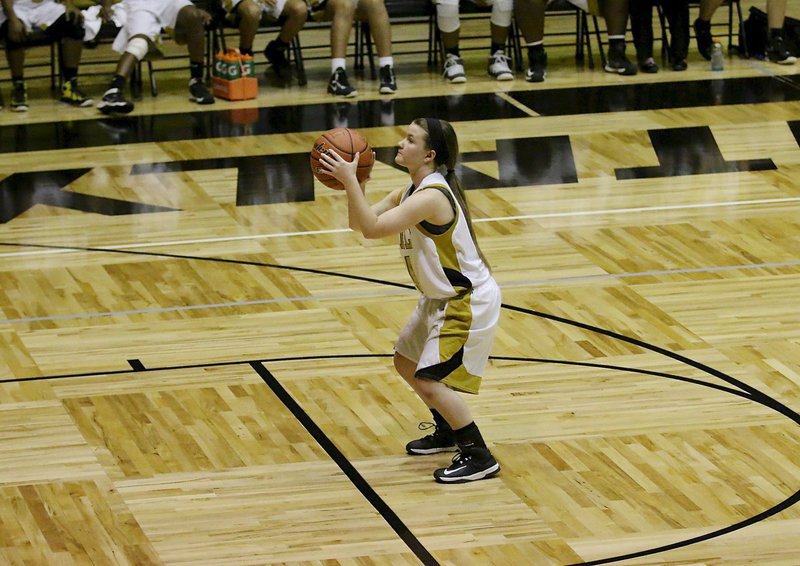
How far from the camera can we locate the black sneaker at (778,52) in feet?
36.6

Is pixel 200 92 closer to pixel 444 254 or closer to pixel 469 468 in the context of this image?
pixel 444 254

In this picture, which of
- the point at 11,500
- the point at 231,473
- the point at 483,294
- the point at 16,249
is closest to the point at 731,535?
the point at 483,294

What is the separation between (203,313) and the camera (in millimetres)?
6402

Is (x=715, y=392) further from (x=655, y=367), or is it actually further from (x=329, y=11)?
(x=329, y=11)

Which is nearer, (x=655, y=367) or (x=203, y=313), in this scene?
(x=655, y=367)

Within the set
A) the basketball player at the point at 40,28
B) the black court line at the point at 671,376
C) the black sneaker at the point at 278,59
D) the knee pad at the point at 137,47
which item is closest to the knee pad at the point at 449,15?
the black sneaker at the point at 278,59

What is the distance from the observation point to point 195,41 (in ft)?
34.4

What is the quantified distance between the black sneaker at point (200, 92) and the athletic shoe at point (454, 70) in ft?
6.18

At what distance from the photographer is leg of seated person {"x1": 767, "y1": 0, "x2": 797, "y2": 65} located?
11109 millimetres

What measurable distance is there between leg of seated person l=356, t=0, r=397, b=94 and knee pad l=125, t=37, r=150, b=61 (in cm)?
171

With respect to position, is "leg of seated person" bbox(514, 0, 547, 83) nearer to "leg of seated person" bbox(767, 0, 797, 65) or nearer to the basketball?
"leg of seated person" bbox(767, 0, 797, 65)

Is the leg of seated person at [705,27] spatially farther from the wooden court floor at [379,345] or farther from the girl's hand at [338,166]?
the girl's hand at [338,166]

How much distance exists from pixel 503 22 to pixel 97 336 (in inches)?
226

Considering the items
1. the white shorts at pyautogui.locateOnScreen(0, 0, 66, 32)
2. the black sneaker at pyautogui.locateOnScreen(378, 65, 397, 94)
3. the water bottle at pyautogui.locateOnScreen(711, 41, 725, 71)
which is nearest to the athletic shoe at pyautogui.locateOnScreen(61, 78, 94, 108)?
the white shorts at pyautogui.locateOnScreen(0, 0, 66, 32)
